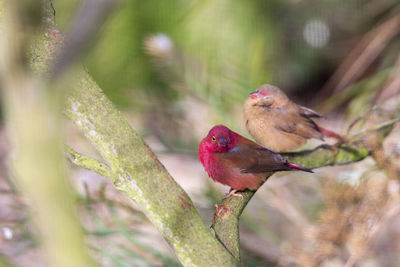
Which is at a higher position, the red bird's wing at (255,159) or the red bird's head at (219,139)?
the red bird's head at (219,139)

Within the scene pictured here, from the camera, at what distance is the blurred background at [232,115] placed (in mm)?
920

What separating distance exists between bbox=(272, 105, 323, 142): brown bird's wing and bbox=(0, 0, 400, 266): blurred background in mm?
123

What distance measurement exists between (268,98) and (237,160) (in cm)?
10

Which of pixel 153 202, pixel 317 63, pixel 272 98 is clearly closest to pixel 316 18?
pixel 317 63

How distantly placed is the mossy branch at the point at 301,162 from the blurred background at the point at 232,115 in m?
0.06

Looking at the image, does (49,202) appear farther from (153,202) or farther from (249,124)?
(249,124)

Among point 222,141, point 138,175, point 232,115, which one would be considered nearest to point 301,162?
point 222,141

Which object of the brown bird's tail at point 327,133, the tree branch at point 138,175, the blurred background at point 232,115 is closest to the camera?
the tree branch at point 138,175

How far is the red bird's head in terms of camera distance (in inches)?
21.5

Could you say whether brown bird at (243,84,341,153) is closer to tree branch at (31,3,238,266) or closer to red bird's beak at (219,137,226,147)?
red bird's beak at (219,137,226,147)

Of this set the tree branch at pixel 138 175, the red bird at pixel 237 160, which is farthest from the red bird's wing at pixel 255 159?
Answer: the tree branch at pixel 138 175

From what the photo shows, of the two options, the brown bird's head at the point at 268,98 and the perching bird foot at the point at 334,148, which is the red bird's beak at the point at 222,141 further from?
the perching bird foot at the point at 334,148

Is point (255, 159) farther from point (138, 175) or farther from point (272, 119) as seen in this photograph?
point (138, 175)

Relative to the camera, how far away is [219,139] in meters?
0.55
